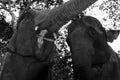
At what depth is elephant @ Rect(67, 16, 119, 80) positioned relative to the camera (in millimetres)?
2506

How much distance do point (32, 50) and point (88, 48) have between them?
19.5 inches

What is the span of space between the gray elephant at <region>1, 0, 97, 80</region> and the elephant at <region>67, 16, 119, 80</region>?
19cm

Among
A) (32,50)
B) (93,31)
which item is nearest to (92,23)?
(93,31)

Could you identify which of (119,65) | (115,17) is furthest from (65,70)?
(119,65)

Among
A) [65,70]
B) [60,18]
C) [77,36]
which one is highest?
[60,18]

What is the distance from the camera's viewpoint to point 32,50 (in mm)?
2674

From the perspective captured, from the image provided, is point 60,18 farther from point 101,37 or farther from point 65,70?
point 65,70

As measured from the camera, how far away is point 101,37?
2617mm

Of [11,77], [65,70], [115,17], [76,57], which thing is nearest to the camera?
[76,57]

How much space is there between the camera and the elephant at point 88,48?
251 centimetres

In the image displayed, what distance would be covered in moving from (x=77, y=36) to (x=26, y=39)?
0.46 m

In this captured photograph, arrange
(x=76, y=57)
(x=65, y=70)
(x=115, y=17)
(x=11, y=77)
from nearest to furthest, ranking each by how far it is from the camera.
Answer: (x=76, y=57) → (x=11, y=77) → (x=65, y=70) → (x=115, y=17)

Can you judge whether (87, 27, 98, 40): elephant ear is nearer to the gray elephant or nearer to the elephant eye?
the elephant eye

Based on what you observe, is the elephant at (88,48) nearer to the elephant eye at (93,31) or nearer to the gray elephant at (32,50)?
the elephant eye at (93,31)
